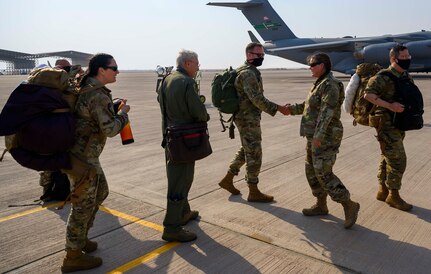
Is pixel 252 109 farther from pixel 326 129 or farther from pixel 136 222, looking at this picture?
pixel 136 222

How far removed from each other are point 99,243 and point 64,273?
0.57 metres

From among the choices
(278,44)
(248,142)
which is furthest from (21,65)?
(248,142)

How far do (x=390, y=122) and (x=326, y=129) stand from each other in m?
1.15

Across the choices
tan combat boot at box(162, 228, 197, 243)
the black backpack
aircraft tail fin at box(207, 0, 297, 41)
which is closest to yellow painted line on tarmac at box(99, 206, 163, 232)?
tan combat boot at box(162, 228, 197, 243)

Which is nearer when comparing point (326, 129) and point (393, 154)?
point (326, 129)

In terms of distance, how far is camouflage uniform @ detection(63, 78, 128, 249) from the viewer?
3.05 metres

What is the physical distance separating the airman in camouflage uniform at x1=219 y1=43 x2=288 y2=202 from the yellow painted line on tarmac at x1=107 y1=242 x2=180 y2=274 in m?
1.58

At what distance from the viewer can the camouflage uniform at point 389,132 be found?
439 cm

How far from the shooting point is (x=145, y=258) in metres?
3.38

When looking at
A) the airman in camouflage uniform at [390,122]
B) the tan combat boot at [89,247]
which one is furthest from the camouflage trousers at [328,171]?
the tan combat boot at [89,247]

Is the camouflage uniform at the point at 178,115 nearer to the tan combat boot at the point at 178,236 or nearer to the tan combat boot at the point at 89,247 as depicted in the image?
the tan combat boot at the point at 178,236

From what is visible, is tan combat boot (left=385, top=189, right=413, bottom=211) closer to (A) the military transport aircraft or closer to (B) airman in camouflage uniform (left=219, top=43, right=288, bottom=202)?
(B) airman in camouflage uniform (left=219, top=43, right=288, bottom=202)

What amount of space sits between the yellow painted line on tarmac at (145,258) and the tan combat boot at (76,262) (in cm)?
24

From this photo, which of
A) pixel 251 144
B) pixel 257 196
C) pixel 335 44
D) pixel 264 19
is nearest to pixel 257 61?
pixel 251 144
